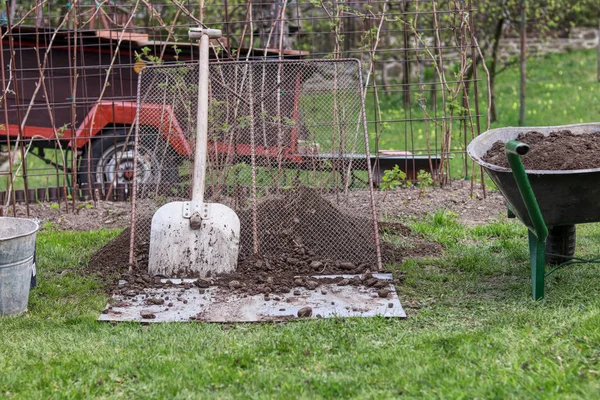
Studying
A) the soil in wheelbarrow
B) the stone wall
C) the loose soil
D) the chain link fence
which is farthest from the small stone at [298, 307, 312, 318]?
the stone wall

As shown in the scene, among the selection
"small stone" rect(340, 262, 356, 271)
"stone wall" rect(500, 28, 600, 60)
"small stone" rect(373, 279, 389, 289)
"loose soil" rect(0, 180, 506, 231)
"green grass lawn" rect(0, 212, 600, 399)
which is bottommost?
"green grass lawn" rect(0, 212, 600, 399)

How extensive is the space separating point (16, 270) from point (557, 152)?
3.06 meters

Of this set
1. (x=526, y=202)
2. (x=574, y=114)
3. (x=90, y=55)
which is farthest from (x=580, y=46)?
(x=526, y=202)

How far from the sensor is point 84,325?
408 centimetres

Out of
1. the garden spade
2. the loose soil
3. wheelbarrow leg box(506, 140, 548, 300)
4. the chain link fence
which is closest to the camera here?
wheelbarrow leg box(506, 140, 548, 300)

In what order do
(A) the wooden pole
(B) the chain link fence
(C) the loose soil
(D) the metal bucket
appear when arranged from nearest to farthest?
(D) the metal bucket → (B) the chain link fence → (C) the loose soil → (A) the wooden pole

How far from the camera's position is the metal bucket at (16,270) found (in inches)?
161

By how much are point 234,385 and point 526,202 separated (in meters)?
1.72

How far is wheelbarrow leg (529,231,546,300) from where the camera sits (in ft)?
13.4

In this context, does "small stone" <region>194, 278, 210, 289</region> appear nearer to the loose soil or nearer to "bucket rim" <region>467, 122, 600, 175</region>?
"bucket rim" <region>467, 122, 600, 175</region>

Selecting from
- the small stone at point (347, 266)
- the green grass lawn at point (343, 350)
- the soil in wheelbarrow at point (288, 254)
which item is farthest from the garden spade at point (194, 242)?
the small stone at point (347, 266)

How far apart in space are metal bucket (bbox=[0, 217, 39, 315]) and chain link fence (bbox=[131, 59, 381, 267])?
41.7 inches

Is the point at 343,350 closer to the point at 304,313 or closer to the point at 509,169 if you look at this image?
the point at 304,313

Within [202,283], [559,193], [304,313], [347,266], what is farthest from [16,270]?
[559,193]
